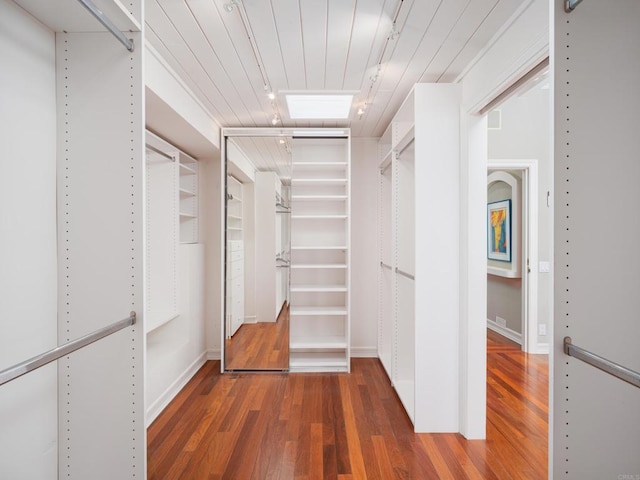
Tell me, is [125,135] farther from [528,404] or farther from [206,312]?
[528,404]

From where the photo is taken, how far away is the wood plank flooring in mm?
1942

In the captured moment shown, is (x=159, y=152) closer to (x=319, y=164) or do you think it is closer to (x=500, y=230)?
(x=319, y=164)

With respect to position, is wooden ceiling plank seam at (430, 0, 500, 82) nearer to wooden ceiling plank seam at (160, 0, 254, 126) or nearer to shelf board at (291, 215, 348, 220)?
wooden ceiling plank seam at (160, 0, 254, 126)

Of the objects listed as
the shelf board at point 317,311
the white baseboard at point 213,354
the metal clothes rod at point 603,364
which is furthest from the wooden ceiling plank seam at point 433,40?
the white baseboard at point 213,354

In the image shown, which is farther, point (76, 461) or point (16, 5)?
point (76, 461)

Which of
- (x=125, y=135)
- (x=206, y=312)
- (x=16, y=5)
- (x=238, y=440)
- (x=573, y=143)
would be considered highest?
(x=16, y=5)

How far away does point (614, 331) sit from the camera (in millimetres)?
953

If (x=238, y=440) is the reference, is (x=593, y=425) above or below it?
above

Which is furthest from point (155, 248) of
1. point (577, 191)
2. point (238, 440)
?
point (577, 191)

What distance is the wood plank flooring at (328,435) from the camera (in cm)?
194

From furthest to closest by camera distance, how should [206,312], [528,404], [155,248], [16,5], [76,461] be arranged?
[206,312] → [155,248] → [528,404] → [76,461] → [16,5]

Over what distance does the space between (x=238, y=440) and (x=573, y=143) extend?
8.24 feet

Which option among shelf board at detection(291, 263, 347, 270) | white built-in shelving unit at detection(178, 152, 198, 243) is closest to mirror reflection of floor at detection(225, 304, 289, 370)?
shelf board at detection(291, 263, 347, 270)

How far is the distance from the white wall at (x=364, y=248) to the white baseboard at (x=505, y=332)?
6.22 feet
